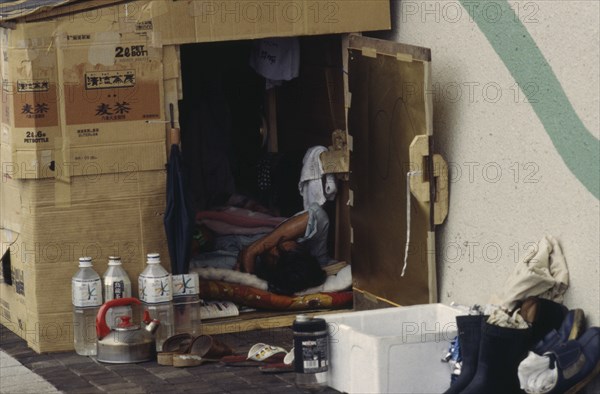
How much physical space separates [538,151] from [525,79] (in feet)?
1.44

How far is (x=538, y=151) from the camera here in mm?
7227

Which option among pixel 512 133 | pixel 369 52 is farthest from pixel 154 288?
pixel 512 133

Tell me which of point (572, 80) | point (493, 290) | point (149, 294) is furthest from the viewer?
point (149, 294)

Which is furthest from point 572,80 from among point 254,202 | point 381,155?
point 254,202

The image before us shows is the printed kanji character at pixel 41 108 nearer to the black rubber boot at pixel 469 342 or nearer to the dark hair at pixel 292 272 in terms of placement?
the dark hair at pixel 292 272

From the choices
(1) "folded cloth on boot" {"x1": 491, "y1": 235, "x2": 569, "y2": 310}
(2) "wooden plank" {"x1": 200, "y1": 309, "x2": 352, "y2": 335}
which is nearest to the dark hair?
(2) "wooden plank" {"x1": 200, "y1": 309, "x2": 352, "y2": 335}

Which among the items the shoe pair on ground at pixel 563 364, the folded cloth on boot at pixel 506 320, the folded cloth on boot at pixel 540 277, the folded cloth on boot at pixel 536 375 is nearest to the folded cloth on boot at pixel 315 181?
the folded cloth on boot at pixel 540 277

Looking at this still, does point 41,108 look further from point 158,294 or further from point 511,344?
point 511,344

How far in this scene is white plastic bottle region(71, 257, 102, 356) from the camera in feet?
26.9

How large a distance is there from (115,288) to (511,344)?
2.90 meters

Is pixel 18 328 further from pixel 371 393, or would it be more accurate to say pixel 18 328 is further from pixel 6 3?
pixel 371 393

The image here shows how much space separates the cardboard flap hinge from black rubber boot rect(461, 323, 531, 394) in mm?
1575

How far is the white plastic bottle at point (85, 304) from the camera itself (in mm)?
8195

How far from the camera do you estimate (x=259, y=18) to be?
8508mm
